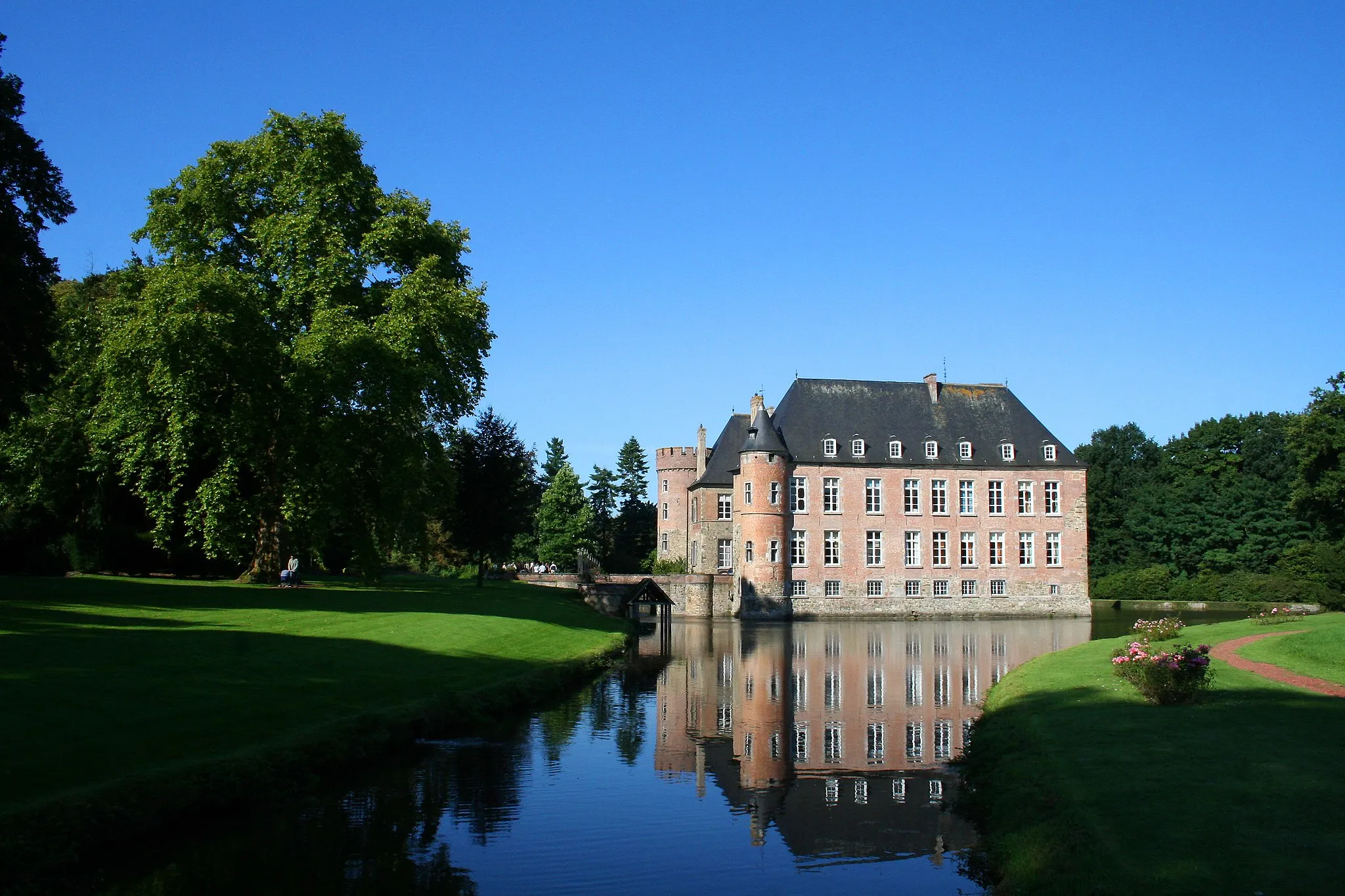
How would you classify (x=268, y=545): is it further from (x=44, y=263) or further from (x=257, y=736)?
(x=257, y=736)

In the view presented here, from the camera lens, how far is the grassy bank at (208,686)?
9.95 meters

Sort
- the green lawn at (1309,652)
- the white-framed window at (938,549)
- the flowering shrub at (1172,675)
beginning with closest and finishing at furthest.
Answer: the flowering shrub at (1172,675) < the green lawn at (1309,652) < the white-framed window at (938,549)

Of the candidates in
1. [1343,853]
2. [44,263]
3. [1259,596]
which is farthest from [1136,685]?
[1259,596]

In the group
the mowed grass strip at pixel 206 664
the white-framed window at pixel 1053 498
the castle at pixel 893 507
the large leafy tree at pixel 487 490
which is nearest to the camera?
the mowed grass strip at pixel 206 664

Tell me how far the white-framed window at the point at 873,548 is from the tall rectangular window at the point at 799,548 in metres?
3.03

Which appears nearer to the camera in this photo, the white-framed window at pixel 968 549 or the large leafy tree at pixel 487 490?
the large leafy tree at pixel 487 490

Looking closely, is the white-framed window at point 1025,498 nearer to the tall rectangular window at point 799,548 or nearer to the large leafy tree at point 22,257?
the tall rectangular window at point 799,548

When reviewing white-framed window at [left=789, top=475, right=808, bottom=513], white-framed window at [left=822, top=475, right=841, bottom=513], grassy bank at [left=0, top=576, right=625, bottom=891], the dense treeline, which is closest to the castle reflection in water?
grassy bank at [left=0, top=576, right=625, bottom=891]

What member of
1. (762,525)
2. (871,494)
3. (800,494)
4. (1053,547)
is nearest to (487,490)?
(762,525)

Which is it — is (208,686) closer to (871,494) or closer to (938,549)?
(871,494)

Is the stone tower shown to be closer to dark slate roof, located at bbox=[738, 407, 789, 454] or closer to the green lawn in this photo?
dark slate roof, located at bbox=[738, 407, 789, 454]

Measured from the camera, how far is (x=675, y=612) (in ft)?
174

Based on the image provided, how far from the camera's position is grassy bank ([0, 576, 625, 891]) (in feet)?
32.6

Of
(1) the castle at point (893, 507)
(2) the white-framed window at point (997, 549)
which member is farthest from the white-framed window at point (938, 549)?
(2) the white-framed window at point (997, 549)
